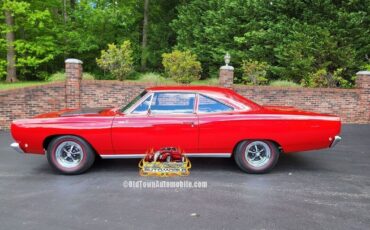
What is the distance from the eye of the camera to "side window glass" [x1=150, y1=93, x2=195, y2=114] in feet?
19.1

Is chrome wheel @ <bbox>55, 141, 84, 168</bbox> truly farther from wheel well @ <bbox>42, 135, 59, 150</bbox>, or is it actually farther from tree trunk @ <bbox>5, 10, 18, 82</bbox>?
tree trunk @ <bbox>5, 10, 18, 82</bbox>

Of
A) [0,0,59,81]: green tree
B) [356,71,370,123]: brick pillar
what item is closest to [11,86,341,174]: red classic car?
[356,71,370,123]: brick pillar

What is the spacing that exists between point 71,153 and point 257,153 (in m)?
3.19

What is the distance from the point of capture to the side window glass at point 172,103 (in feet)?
19.1

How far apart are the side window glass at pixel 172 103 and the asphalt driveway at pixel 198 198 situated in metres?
1.12

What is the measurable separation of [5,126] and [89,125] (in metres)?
5.47

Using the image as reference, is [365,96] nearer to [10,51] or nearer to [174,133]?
[174,133]

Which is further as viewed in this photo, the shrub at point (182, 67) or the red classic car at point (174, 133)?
the shrub at point (182, 67)

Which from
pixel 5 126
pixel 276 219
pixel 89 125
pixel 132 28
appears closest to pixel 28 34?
pixel 132 28

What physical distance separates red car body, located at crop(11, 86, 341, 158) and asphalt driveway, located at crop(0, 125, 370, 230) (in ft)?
1.63

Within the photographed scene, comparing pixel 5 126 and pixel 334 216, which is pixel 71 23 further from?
pixel 334 216

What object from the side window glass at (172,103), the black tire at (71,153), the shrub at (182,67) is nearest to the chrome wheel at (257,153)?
the side window glass at (172,103)

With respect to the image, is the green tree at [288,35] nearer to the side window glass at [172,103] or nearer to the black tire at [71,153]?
the side window glass at [172,103]

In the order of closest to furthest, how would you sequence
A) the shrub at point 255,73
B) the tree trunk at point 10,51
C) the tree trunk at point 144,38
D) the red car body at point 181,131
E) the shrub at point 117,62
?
the red car body at point 181,131 < the shrub at point 117,62 < the shrub at point 255,73 < the tree trunk at point 10,51 < the tree trunk at point 144,38
